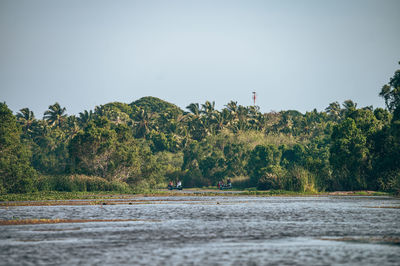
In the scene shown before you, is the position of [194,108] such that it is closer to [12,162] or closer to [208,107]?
[208,107]

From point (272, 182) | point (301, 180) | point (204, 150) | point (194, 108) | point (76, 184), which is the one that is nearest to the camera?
point (301, 180)

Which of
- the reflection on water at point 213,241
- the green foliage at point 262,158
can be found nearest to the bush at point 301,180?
the green foliage at point 262,158

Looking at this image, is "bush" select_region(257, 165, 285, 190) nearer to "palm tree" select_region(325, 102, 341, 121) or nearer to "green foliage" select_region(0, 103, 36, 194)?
"green foliage" select_region(0, 103, 36, 194)

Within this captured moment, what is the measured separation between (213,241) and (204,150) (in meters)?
104

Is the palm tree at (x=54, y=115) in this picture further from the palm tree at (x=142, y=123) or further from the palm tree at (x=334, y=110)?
the palm tree at (x=334, y=110)

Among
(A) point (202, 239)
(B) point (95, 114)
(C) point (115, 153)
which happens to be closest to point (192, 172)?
(C) point (115, 153)

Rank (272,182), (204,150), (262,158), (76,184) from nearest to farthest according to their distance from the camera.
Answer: (76,184), (272,182), (262,158), (204,150)

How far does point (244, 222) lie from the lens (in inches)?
1364

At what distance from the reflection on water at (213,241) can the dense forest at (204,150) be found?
113 ft

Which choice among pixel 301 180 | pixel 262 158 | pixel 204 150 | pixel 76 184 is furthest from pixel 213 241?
pixel 204 150

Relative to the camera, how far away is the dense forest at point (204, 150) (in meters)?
78.2

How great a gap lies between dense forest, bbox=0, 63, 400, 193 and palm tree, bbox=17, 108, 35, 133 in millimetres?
267

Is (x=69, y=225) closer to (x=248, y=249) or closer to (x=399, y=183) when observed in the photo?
(x=248, y=249)

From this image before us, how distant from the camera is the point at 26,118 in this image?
154m
